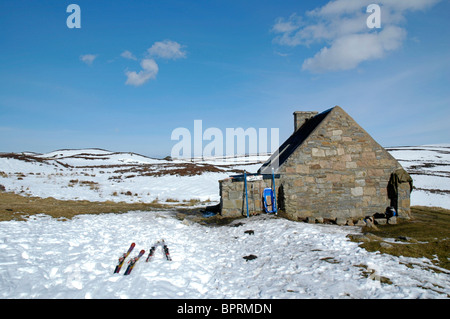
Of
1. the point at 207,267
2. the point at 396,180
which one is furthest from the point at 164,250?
the point at 396,180

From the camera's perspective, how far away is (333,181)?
12148 mm

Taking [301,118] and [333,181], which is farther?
[301,118]

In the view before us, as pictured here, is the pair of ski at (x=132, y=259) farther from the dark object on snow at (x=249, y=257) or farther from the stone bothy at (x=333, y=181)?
the stone bothy at (x=333, y=181)

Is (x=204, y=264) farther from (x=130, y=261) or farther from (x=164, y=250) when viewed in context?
(x=130, y=261)

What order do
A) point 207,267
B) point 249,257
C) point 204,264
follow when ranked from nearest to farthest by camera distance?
point 207,267 → point 204,264 → point 249,257

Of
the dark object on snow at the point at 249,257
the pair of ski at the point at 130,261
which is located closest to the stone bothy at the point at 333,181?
the dark object on snow at the point at 249,257

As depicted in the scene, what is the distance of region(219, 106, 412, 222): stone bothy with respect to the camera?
12.0 metres

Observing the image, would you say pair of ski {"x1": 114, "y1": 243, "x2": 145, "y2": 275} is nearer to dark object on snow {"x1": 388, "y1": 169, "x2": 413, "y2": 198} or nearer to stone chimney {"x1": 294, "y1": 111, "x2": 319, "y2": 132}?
dark object on snow {"x1": 388, "y1": 169, "x2": 413, "y2": 198}

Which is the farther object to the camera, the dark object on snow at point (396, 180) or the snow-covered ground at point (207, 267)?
the dark object on snow at point (396, 180)

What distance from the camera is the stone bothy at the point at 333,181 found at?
1199 centimetres

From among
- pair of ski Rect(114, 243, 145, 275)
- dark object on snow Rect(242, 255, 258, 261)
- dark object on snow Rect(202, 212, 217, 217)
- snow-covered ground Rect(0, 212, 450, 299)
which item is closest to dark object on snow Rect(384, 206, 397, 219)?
snow-covered ground Rect(0, 212, 450, 299)

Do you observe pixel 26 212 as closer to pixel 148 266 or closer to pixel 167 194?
pixel 148 266
